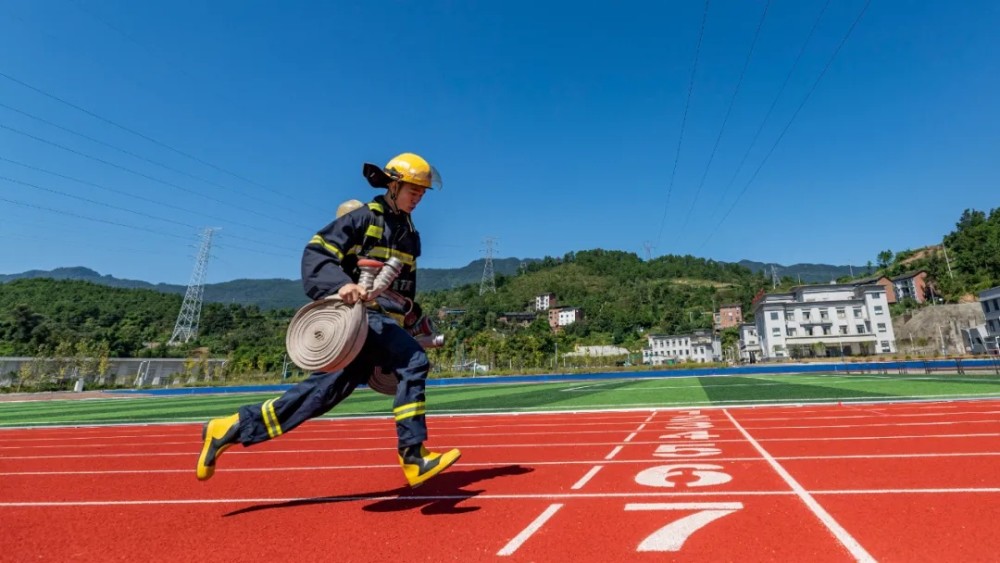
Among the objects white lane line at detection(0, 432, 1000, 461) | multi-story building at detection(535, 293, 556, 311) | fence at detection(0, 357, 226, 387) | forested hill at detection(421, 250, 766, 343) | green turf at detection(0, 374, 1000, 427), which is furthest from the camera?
multi-story building at detection(535, 293, 556, 311)

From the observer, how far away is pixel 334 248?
3438 mm

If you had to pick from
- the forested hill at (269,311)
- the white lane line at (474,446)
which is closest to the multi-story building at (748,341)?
the forested hill at (269,311)

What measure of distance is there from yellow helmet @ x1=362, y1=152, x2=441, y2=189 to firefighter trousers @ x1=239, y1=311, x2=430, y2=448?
3.25 feet

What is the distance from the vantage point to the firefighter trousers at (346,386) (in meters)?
3.30

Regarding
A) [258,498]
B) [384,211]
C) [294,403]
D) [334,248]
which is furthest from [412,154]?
[258,498]

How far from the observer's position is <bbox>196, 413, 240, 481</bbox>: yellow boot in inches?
131

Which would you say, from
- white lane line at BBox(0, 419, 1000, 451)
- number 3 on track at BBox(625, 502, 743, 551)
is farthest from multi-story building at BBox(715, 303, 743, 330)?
number 3 on track at BBox(625, 502, 743, 551)

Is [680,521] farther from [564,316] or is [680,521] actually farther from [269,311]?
[564,316]

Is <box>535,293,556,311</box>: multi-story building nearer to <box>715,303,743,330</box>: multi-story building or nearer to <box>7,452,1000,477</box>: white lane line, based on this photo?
<box>715,303,743,330</box>: multi-story building

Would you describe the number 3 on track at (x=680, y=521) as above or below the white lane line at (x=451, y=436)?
above

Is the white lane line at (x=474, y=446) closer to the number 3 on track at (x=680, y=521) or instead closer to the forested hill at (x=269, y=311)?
the number 3 on track at (x=680, y=521)

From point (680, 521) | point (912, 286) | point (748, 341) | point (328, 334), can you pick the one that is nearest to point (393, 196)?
point (328, 334)

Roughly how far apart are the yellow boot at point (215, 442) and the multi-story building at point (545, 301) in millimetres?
174090

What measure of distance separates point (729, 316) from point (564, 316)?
48.5m
